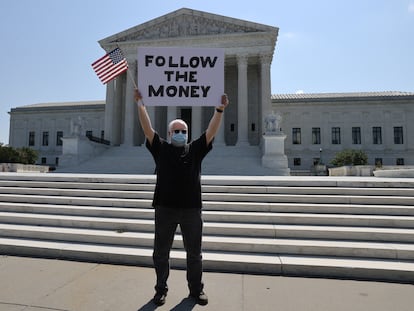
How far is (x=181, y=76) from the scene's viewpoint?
441 cm

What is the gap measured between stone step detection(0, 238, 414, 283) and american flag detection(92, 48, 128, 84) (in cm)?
Answer: 406

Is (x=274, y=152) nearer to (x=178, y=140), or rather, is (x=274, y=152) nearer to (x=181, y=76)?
(x=181, y=76)

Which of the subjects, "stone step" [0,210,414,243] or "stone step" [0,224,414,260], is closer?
"stone step" [0,224,414,260]

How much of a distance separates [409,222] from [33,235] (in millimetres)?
8064

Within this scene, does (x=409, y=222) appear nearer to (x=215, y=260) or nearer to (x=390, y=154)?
(x=215, y=260)

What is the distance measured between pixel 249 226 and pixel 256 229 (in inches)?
7.8

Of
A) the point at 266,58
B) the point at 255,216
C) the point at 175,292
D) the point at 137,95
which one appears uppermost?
the point at 266,58

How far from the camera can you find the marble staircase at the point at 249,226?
5086mm

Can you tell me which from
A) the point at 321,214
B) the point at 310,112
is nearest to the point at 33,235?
the point at 321,214

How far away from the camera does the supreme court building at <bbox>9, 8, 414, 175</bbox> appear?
91.8 ft

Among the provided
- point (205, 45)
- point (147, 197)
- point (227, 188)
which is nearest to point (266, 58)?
point (205, 45)

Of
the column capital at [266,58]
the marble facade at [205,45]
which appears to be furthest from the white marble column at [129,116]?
the column capital at [266,58]

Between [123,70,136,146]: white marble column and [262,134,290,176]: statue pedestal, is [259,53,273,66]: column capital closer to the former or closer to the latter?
[262,134,290,176]: statue pedestal

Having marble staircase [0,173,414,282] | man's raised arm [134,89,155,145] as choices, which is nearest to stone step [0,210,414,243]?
marble staircase [0,173,414,282]
